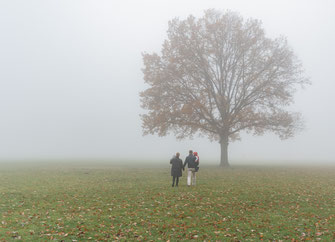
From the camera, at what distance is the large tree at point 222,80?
41.8 meters

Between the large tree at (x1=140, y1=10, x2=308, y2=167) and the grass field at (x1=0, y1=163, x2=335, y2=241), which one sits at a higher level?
the large tree at (x1=140, y1=10, x2=308, y2=167)

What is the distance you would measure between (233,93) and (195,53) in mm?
8753

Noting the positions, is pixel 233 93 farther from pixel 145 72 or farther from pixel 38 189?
pixel 38 189

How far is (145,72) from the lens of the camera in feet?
145

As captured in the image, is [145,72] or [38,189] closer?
[38,189]

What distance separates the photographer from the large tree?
137 ft

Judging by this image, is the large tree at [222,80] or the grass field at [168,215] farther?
the large tree at [222,80]

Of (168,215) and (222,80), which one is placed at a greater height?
(222,80)

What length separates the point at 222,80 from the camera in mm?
43562

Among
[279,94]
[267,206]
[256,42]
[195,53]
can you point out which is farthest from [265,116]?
[267,206]

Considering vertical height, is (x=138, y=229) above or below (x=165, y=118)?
below

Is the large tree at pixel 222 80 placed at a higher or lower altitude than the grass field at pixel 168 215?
higher

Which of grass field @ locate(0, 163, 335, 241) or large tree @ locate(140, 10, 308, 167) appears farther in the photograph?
large tree @ locate(140, 10, 308, 167)

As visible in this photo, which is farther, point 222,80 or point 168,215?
point 222,80
